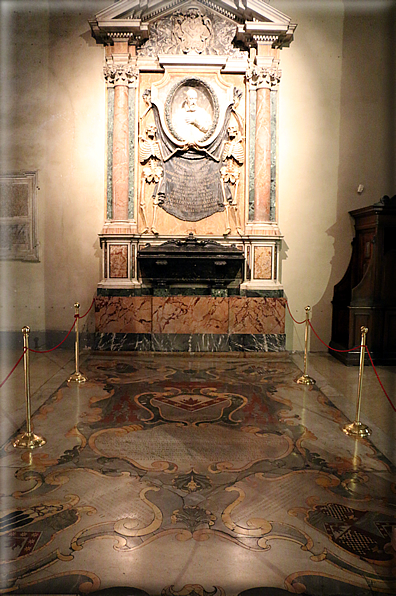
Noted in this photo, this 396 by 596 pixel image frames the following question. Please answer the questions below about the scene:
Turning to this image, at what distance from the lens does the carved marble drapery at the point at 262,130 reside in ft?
24.8

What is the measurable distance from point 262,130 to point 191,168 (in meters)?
1.33

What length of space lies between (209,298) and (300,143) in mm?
3054

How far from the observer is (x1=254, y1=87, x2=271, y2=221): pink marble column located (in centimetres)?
758

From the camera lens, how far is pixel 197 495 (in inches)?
123

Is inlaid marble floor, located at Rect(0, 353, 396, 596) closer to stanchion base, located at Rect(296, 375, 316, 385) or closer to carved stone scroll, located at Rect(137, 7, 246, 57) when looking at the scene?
stanchion base, located at Rect(296, 375, 316, 385)

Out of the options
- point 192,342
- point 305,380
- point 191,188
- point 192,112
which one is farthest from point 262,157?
point 305,380

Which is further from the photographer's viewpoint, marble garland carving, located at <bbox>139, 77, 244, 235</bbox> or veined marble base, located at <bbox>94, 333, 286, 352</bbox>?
marble garland carving, located at <bbox>139, 77, 244, 235</bbox>

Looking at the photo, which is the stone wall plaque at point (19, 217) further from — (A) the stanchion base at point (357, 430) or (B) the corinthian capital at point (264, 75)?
(A) the stanchion base at point (357, 430)

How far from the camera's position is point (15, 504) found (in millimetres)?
2961

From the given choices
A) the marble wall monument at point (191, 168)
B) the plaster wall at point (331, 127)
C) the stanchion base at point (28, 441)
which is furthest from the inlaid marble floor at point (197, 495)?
the plaster wall at point (331, 127)

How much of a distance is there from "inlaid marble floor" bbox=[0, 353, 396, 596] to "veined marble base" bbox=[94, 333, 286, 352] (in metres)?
2.02

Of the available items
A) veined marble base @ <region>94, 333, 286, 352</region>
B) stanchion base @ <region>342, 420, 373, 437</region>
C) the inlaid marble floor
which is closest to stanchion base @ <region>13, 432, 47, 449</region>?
the inlaid marble floor

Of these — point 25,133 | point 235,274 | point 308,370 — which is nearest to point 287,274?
point 235,274

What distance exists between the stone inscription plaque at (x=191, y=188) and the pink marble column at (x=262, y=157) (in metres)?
0.66
